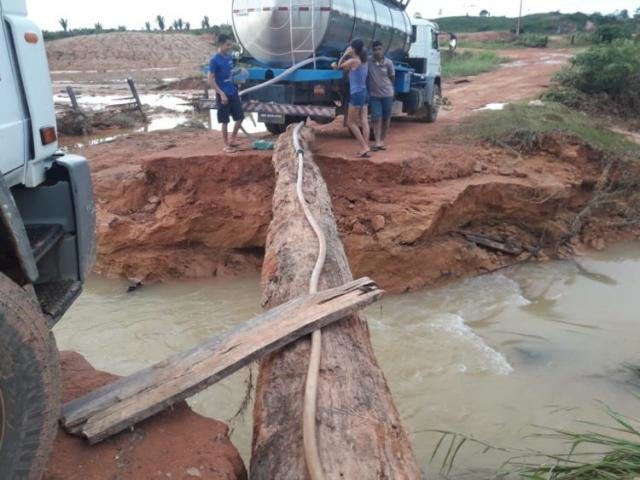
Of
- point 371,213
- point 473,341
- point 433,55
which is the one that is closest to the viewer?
point 473,341

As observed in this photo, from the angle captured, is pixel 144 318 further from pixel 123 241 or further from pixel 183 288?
pixel 123 241

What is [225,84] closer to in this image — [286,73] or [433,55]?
[286,73]

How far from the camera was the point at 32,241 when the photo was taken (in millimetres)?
2738

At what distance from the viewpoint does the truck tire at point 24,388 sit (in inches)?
79.4

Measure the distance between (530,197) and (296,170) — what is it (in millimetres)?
3666

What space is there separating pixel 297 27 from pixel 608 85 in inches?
316

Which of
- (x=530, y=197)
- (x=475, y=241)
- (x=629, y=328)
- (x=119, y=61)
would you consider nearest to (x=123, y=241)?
(x=475, y=241)

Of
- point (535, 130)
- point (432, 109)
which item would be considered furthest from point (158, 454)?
point (432, 109)

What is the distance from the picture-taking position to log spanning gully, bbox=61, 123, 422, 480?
2047 mm

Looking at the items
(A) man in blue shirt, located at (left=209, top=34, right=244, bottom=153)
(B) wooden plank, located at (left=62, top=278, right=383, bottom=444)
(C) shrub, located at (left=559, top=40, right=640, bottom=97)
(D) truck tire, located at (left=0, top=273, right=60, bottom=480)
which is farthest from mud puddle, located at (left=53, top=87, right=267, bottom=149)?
(D) truck tire, located at (left=0, top=273, right=60, bottom=480)

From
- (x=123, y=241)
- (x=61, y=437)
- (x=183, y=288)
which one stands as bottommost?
(x=183, y=288)

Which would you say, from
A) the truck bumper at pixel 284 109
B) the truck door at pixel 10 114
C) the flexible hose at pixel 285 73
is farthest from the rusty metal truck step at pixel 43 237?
the truck bumper at pixel 284 109

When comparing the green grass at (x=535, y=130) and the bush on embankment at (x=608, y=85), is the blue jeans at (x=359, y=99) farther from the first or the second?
the bush on embankment at (x=608, y=85)

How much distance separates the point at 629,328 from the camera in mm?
6195
